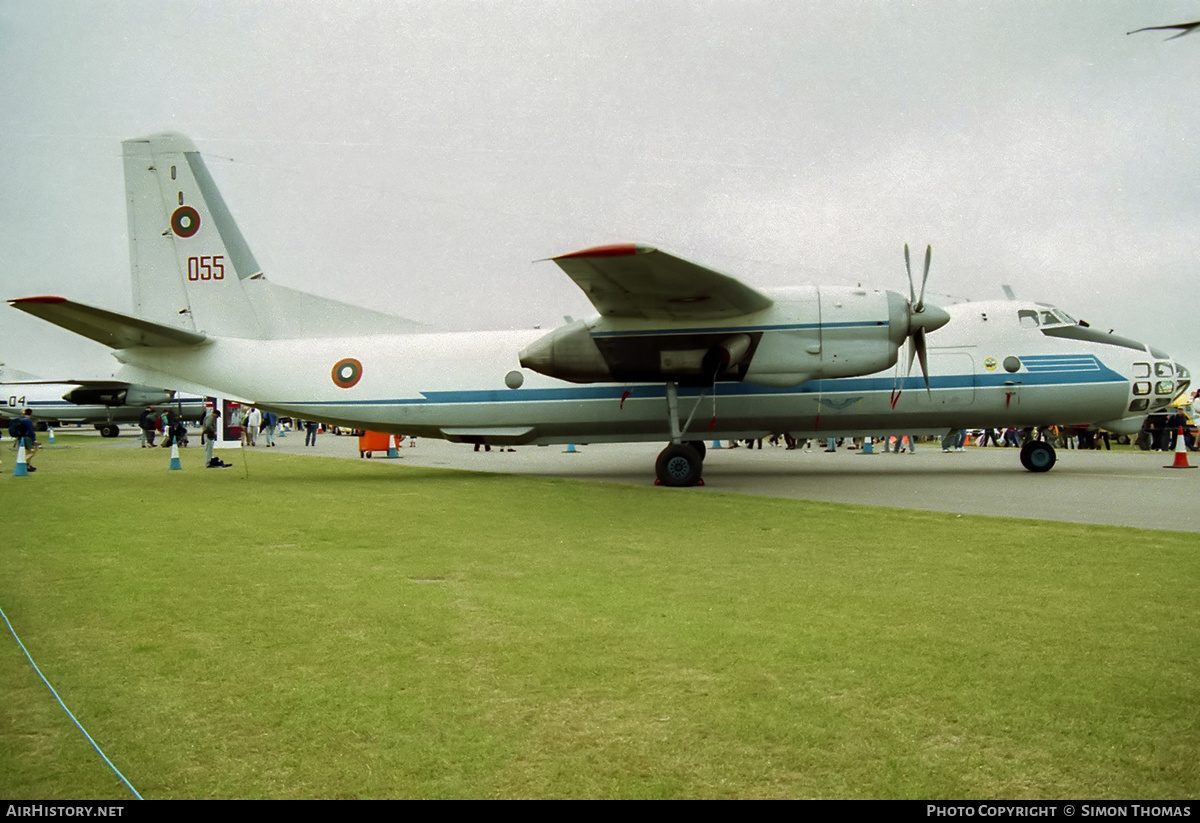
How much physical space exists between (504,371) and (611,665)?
505 inches

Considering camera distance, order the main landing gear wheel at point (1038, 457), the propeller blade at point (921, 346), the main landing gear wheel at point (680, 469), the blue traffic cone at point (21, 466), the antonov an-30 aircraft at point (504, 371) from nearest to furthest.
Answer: the main landing gear wheel at point (680, 469) < the propeller blade at point (921, 346) < the antonov an-30 aircraft at point (504, 371) < the main landing gear wheel at point (1038, 457) < the blue traffic cone at point (21, 466)

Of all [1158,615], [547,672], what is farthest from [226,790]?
[1158,615]

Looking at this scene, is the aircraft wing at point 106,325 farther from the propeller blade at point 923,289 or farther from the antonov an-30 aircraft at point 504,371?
the propeller blade at point 923,289

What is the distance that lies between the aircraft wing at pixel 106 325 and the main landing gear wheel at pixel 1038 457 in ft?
54.6

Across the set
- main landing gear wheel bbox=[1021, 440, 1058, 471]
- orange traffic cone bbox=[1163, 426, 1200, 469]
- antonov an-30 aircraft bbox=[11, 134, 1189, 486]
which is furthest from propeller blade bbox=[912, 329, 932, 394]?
orange traffic cone bbox=[1163, 426, 1200, 469]

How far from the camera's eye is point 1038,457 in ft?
56.2

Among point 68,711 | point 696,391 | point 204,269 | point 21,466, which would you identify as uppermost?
point 204,269

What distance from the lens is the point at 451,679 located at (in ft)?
13.2

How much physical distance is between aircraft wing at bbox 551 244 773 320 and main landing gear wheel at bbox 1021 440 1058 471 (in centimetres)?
703

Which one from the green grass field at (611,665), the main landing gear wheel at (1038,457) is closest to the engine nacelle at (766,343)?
the main landing gear wheel at (1038,457)

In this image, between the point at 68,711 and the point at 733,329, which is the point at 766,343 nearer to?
the point at 733,329

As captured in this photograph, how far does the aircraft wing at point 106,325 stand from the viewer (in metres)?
13.7

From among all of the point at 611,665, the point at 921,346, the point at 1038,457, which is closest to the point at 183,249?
the point at 921,346
